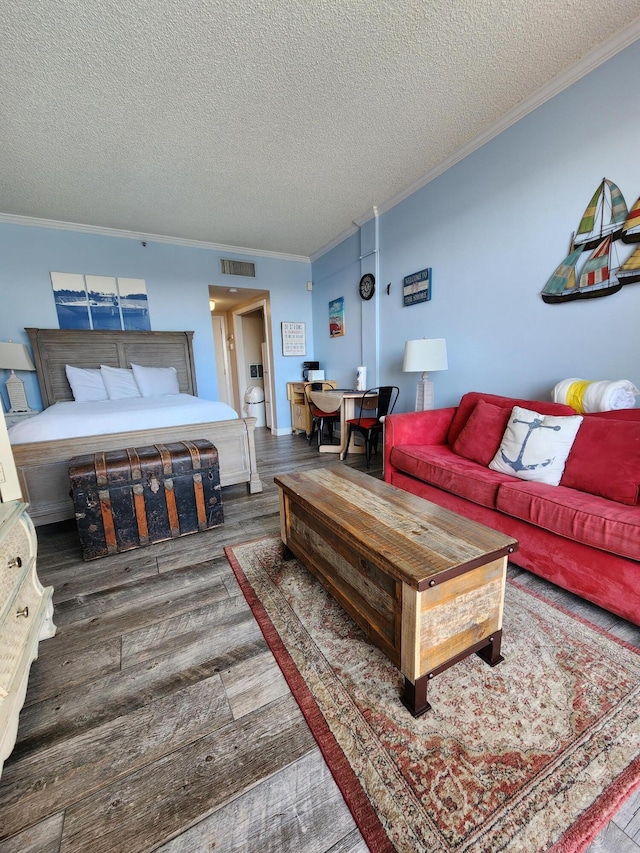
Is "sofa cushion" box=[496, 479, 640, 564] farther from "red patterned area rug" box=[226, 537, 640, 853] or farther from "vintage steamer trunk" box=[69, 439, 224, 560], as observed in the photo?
"vintage steamer trunk" box=[69, 439, 224, 560]

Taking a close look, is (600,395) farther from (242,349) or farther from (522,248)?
(242,349)

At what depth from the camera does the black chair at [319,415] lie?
4090 mm

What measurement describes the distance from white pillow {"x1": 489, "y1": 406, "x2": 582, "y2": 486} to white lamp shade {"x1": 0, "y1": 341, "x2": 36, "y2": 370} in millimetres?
4343

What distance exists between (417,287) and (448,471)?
211cm

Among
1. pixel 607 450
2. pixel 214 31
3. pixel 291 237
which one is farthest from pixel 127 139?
pixel 607 450

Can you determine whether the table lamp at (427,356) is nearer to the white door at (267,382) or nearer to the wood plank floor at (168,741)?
the wood plank floor at (168,741)

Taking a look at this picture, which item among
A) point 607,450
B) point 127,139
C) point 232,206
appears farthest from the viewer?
point 232,206

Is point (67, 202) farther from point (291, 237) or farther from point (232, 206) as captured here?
point (291, 237)

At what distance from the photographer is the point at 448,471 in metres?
2.02

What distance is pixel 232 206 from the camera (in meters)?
3.43

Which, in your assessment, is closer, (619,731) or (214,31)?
(619,731)

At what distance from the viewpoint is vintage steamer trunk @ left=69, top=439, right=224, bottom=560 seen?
1.88 m

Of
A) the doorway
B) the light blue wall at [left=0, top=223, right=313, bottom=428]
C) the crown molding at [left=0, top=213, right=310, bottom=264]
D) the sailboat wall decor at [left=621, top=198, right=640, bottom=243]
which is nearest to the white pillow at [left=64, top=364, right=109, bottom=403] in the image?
the light blue wall at [left=0, top=223, right=313, bottom=428]

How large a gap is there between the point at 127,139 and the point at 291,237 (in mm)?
2236
